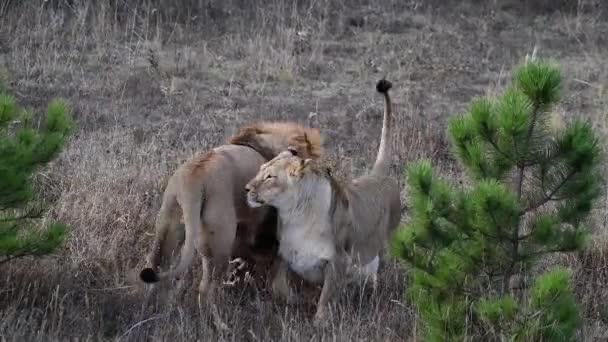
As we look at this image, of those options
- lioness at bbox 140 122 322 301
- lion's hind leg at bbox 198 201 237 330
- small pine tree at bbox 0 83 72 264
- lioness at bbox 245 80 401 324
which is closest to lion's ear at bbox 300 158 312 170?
lioness at bbox 245 80 401 324

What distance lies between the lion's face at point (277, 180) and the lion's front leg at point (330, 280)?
16.7 inches

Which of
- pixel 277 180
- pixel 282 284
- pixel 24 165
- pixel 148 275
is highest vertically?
pixel 24 165

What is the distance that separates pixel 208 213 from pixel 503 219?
1590 mm

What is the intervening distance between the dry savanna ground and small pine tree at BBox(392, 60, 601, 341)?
643mm

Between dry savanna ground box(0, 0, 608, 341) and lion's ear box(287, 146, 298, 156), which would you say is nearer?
dry savanna ground box(0, 0, 608, 341)

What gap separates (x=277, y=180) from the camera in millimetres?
5965

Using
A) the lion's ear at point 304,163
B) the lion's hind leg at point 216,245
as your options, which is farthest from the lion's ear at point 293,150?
the lion's hind leg at point 216,245

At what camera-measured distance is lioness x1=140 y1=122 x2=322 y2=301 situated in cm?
570

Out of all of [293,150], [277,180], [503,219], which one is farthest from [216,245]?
[503,219]

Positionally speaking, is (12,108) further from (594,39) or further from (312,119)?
(594,39)

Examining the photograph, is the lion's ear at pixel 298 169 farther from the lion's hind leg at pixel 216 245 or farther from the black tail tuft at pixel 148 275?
the black tail tuft at pixel 148 275

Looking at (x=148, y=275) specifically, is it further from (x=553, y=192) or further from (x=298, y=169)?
(x=553, y=192)

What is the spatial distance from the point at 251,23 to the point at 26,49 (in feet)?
8.65

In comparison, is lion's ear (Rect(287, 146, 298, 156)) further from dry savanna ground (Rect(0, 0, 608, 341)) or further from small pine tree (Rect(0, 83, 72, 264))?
small pine tree (Rect(0, 83, 72, 264))
